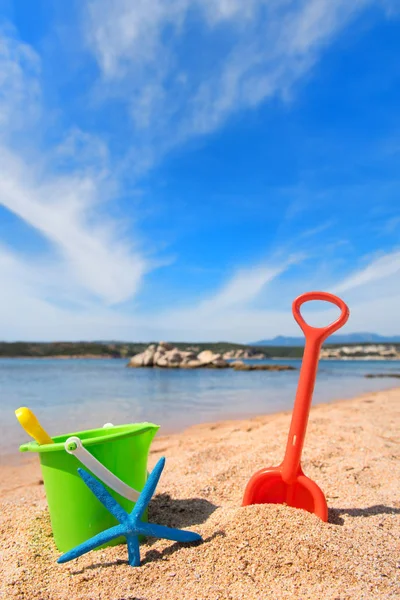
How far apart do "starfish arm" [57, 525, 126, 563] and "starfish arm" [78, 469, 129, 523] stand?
5 cm

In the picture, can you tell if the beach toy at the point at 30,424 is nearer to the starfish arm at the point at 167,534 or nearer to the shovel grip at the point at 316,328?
the starfish arm at the point at 167,534

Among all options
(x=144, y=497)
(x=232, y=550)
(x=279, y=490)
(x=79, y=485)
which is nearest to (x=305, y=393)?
(x=279, y=490)

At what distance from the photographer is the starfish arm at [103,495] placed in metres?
2.20

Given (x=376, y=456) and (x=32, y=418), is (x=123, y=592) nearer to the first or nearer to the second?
(x=32, y=418)

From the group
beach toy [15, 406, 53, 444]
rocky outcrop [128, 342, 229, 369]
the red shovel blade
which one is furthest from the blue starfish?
rocky outcrop [128, 342, 229, 369]

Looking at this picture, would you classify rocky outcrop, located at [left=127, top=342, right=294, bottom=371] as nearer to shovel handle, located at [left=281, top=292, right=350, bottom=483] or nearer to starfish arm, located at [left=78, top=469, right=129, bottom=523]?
shovel handle, located at [left=281, top=292, right=350, bottom=483]

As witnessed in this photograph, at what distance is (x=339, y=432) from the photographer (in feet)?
16.9

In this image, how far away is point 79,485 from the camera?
91.5 inches

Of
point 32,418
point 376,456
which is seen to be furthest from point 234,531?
point 376,456

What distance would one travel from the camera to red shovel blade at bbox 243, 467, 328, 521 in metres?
2.64

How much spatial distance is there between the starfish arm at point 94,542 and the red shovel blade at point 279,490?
2.92 ft

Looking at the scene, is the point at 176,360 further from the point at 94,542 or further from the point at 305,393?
the point at 94,542

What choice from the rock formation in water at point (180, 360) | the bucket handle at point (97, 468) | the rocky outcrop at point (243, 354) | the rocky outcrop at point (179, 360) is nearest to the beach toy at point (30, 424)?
the bucket handle at point (97, 468)

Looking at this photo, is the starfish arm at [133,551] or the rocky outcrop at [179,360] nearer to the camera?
the starfish arm at [133,551]
